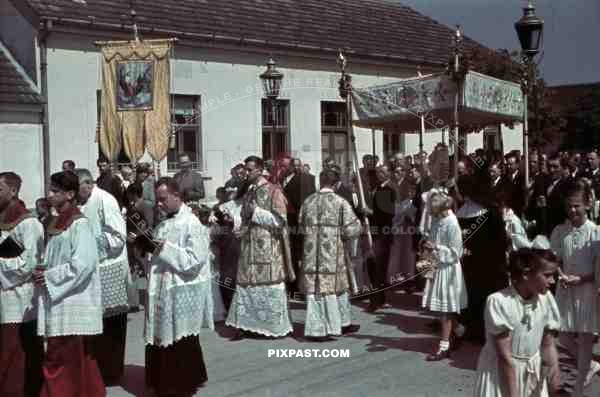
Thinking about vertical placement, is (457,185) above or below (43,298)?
above

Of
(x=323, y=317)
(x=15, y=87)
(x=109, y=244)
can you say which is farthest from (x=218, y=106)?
(x=109, y=244)

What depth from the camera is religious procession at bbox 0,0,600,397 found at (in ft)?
18.6

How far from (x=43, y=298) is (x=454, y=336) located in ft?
12.9

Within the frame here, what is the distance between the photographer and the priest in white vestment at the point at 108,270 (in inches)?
264

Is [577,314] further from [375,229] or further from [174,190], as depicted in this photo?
[375,229]

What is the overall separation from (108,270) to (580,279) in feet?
12.5

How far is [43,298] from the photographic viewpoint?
5.62m

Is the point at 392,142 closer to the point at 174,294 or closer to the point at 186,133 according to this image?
the point at 186,133

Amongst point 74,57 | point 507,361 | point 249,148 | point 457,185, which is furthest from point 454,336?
point 74,57

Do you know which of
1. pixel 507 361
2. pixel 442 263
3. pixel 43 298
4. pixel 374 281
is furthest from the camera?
pixel 374 281

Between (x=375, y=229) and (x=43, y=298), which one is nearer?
(x=43, y=298)

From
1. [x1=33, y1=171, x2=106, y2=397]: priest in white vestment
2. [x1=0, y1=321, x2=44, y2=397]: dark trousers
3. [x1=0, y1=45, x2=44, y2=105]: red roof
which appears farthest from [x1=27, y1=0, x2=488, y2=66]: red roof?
[x1=33, y1=171, x2=106, y2=397]: priest in white vestment

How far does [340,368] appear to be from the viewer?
7195 mm

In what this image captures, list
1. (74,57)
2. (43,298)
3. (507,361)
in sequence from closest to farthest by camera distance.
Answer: (507,361)
(43,298)
(74,57)
